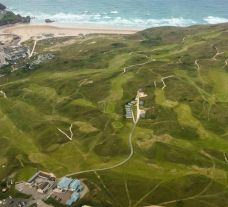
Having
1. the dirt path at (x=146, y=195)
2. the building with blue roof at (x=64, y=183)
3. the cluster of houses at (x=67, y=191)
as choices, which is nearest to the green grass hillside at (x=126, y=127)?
A: the dirt path at (x=146, y=195)

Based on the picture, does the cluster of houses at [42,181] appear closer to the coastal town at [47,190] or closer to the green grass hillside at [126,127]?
the coastal town at [47,190]

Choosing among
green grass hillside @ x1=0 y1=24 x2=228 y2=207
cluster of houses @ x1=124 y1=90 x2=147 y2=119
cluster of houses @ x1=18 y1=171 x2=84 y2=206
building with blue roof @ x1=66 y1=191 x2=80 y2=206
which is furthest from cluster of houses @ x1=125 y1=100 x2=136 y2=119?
building with blue roof @ x1=66 y1=191 x2=80 y2=206

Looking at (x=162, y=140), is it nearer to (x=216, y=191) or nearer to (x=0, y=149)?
(x=216, y=191)

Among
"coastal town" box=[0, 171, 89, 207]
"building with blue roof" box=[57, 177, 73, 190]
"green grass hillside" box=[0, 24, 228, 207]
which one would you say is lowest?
"coastal town" box=[0, 171, 89, 207]

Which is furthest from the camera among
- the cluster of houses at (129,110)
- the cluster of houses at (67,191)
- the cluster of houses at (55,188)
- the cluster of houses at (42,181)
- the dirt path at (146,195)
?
the cluster of houses at (129,110)

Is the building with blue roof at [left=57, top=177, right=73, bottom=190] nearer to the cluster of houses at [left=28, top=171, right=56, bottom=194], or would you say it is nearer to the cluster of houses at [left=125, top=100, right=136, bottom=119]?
→ the cluster of houses at [left=28, top=171, right=56, bottom=194]

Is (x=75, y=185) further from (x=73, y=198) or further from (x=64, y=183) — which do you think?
(x=73, y=198)

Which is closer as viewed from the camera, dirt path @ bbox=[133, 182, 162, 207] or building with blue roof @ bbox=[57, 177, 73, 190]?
dirt path @ bbox=[133, 182, 162, 207]

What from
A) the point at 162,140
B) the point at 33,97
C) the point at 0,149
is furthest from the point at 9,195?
the point at 33,97
